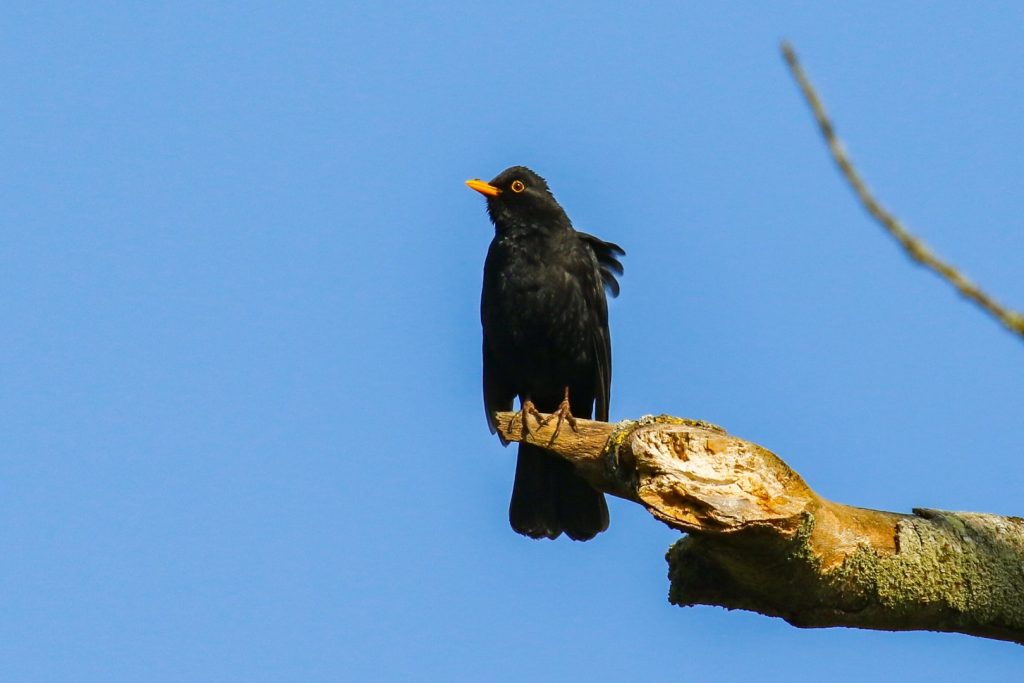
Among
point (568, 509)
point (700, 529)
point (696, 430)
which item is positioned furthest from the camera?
point (568, 509)

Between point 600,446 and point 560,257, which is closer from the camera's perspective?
point 600,446

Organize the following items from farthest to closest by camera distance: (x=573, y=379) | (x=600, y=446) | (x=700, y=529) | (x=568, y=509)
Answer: (x=573, y=379), (x=568, y=509), (x=600, y=446), (x=700, y=529)

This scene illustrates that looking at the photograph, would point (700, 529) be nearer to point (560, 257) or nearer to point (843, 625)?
point (843, 625)

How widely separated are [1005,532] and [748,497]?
45.3 inches

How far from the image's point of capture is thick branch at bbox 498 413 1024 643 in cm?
404

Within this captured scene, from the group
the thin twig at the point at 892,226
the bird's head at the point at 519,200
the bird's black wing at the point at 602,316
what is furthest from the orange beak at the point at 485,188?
the thin twig at the point at 892,226

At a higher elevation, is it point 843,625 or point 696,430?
point 696,430

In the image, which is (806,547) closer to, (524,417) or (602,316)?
(524,417)

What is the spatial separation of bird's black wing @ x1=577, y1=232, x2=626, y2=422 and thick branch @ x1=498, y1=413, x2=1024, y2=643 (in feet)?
12.2

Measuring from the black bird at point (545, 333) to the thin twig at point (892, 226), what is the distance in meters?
6.03

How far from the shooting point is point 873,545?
4270 millimetres

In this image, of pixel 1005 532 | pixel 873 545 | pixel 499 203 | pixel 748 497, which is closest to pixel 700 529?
pixel 748 497

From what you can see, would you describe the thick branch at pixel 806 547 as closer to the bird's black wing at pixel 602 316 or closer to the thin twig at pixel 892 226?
the thin twig at pixel 892 226

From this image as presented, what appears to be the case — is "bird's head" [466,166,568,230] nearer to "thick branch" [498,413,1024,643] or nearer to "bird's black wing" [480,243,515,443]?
"bird's black wing" [480,243,515,443]
